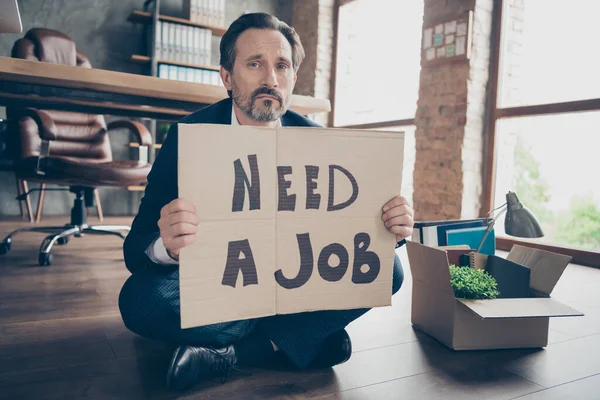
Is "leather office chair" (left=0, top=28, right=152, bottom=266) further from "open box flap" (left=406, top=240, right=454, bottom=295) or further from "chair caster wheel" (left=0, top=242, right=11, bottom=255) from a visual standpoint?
"open box flap" (left=406, top=240, right=454, bottom=295)

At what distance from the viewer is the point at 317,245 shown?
3.06 feet

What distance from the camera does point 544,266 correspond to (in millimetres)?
1328

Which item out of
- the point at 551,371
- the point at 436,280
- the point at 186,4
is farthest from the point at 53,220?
the point at 551,371

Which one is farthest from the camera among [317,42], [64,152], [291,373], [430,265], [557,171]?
[317,42]

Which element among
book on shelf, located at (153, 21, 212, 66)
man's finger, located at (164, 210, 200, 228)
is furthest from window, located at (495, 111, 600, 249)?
book on shelf, located at (153, 21, 212, 66)

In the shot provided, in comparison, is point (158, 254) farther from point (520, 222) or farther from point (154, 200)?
point (520, 222)

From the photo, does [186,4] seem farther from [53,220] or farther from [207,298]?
[207,298]

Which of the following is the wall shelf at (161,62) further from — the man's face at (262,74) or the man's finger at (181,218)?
the man's finger at (181,218)

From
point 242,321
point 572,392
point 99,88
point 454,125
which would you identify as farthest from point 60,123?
point 572,392

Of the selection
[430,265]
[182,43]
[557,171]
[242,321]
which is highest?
[182,43]

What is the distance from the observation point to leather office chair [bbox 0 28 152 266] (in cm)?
217

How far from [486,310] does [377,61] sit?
370cm

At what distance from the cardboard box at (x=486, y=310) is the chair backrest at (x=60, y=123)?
5.99 feet

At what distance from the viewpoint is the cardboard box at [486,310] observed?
3.85 ft
